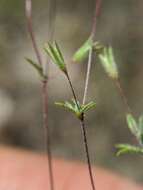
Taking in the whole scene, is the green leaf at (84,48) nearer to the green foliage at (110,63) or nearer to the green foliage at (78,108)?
the green foliage at (110,63)

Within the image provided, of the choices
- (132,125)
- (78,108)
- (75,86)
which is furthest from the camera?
(75,86)

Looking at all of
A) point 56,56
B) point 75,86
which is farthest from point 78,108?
point 75,86

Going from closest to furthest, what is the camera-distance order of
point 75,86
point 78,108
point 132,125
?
point 78,108
point 132,125
point 75,86

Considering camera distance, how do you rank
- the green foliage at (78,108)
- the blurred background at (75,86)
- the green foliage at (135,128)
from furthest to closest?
the blurred background at (75,86), the green foliage at (135,128), the green foliage at (78,108)

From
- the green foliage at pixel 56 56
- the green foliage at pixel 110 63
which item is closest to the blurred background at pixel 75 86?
the green foliage at pixel 110 63

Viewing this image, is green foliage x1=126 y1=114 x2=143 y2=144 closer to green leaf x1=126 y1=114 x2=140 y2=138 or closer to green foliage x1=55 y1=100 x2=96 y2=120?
green leaf x1=126 y1=114 x2=140 y2=138

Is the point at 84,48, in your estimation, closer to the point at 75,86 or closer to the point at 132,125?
the point at 132,125

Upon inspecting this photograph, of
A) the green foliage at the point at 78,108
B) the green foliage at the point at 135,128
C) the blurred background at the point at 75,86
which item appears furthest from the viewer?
the blurred background at the point at 75,86

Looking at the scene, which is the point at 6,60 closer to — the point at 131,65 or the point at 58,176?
the point at 131,65

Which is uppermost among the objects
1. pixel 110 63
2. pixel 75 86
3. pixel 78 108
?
pixel 75 86

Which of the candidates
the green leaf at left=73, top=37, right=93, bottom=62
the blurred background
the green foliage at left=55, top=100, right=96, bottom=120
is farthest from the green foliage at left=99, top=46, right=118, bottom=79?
the blurred background
